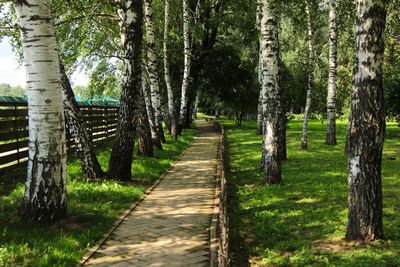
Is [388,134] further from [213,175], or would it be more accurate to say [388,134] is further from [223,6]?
[213,175]

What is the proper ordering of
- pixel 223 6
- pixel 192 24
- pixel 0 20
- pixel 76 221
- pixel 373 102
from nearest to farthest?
pixel 373 102
pixel 76 221
pixel 0 20
pixel 192 24
pixel 223 6

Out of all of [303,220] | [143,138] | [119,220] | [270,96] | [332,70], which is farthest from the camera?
[332,70]

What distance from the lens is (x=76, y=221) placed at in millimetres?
6078

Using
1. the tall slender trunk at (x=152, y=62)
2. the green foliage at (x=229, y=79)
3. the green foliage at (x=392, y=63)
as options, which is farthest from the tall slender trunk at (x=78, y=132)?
the green foliage at (x=229, y=79)

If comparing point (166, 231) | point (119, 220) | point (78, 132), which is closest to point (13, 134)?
point (78, 132)

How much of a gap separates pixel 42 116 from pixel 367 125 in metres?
4.95

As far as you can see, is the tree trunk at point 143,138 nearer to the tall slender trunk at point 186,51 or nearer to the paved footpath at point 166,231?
the paved footpath at point 166,231

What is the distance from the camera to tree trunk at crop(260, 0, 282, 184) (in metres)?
9.03

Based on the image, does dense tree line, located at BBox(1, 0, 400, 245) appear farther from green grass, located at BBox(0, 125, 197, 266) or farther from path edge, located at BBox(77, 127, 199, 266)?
path edge, located at BBox(77, 127, 199, 266)

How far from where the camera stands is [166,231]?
19.7 feet

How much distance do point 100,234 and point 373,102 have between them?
4.70 m

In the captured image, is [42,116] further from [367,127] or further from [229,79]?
[229,79]

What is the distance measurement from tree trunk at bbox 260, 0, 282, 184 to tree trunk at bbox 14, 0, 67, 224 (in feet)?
17.8

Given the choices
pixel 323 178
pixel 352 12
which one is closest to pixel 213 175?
pixel 323 178
